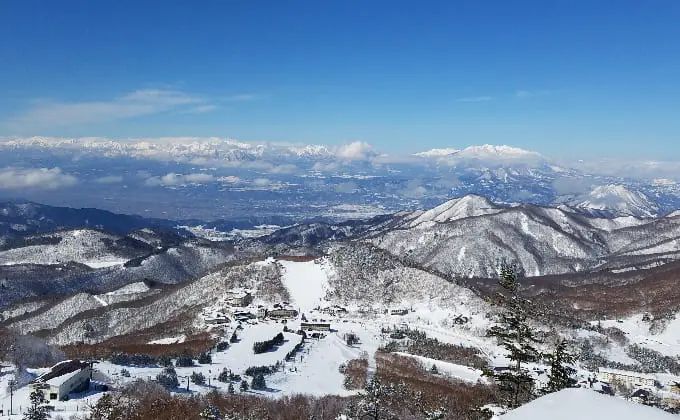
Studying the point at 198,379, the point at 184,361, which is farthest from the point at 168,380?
the point at 184,361

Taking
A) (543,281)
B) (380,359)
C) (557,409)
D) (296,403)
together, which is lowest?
(543,281)

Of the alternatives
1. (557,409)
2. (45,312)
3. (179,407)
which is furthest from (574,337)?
(45,312)

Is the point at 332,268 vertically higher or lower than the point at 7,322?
higher

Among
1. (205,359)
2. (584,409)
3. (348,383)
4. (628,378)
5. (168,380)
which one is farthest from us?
(628,378)

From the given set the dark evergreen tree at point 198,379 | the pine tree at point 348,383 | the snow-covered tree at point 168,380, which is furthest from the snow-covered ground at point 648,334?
the snow-covered tree at point 168,380

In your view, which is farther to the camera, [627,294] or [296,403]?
[627,294]

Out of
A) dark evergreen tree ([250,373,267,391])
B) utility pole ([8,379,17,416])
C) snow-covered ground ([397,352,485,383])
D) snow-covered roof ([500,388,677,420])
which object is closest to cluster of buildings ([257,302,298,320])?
snow-covered ground ([397,352,485,383])

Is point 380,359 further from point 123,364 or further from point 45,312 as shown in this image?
point 45,312

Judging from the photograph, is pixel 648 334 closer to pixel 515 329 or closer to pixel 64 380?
pixel 515 329
